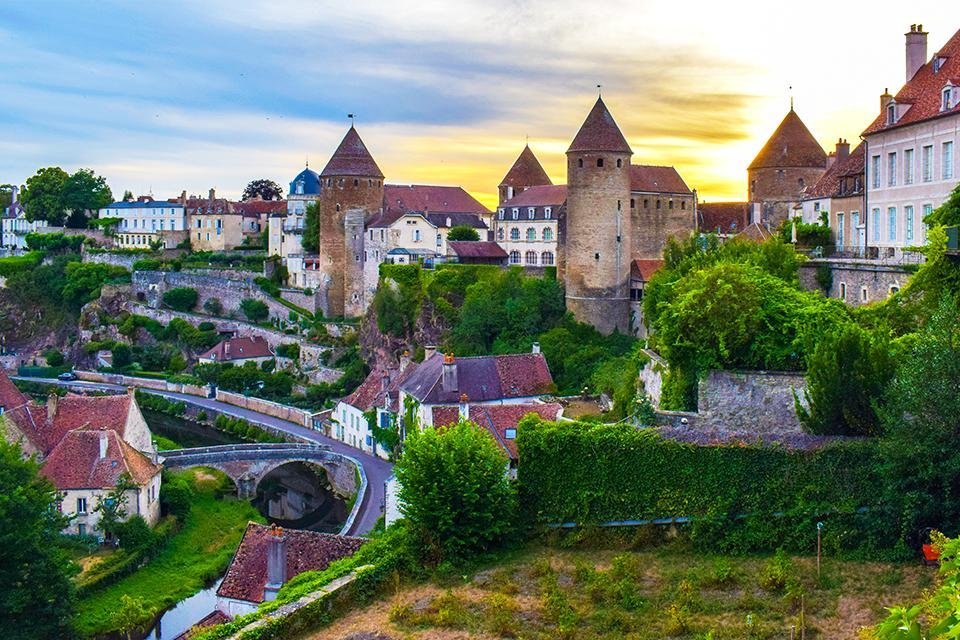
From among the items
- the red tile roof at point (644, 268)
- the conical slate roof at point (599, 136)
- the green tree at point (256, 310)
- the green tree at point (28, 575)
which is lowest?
the green tree at point (28, 575)

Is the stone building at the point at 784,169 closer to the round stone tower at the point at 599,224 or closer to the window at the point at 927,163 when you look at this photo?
the round stone tower at the point at 599,224

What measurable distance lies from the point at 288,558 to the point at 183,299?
2250 inches

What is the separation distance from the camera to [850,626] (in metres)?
17.6

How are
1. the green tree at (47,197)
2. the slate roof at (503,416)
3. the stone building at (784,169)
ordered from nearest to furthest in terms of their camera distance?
the slate roof at (503,416), the stone building at (784,169), the green tree at (47,197)

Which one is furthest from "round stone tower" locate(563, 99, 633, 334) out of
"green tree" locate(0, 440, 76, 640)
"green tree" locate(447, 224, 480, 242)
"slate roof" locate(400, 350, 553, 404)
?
"green tree" locate(0, 440, 76, 640)

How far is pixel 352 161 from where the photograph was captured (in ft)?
219

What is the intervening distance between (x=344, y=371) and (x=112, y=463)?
25192 mm

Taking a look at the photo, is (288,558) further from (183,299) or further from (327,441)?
(183,299)

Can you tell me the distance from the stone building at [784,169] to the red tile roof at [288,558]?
Answer: 3284 cm

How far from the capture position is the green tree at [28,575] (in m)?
25.9

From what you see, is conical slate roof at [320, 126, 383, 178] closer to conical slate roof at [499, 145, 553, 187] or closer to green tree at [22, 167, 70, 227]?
conical slate roof at [499, 145, 553, 187]

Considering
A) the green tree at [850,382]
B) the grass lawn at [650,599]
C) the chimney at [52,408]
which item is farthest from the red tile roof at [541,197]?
the grass lawn at [650,599]

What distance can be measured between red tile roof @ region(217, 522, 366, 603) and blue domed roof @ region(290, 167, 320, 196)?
2200 inches

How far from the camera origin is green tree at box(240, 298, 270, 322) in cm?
7500
